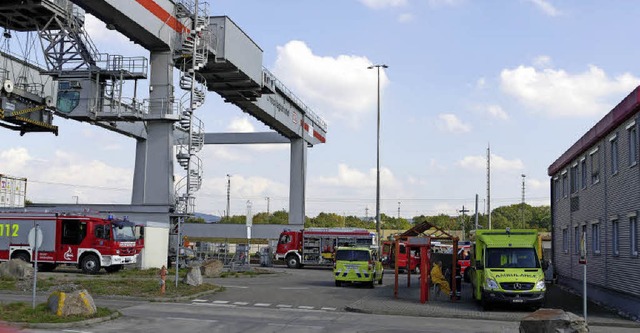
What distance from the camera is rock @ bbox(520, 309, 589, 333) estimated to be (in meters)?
13.0

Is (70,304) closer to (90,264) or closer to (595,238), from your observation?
(90,264)

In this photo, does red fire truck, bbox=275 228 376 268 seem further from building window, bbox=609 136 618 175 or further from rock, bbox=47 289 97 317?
rock, bbox=47 289 97 317

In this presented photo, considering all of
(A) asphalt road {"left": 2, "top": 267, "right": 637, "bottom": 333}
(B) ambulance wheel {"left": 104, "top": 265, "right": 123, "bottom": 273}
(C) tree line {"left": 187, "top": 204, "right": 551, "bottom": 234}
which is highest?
(C) tree line {"left": 187, "top": 204, "right": 551, "bottom": 234}

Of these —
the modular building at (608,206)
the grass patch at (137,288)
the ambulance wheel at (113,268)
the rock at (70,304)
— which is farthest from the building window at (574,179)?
the rock at (70,304)

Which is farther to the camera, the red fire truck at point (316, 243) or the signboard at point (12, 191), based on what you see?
the red fire truck at point (316, 243)

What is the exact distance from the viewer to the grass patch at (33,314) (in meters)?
15.4

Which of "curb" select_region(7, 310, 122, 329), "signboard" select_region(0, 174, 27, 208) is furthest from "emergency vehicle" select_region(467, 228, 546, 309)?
"signboard" select_region(0, 174, 27, 208)

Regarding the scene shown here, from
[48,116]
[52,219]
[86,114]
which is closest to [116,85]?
[86,114]

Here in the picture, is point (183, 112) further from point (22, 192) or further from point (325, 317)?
point (325, 317)

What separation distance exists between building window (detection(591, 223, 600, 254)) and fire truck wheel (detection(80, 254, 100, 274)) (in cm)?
2204

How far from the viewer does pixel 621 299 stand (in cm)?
2161

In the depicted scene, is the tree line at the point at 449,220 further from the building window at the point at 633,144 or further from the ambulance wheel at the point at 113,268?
the building window at the point at 633,144

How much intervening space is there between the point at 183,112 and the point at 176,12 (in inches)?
211

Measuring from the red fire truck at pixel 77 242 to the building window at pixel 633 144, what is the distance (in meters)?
22.7
